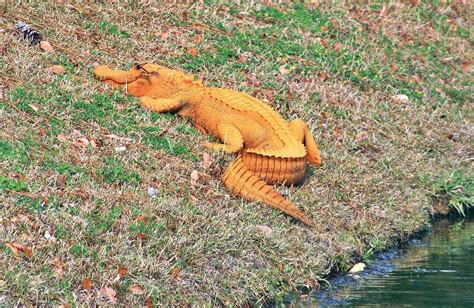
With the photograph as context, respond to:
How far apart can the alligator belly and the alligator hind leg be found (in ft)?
1.99

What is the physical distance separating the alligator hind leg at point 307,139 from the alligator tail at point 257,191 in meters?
1.17

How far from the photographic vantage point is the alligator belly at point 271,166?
8.68 meters

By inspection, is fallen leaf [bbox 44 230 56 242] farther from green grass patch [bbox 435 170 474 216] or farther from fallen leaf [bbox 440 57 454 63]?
fallen leaf [bbox 440 57 454 63]

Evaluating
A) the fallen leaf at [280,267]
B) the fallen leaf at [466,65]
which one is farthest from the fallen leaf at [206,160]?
the fallen leaf at [466,65]

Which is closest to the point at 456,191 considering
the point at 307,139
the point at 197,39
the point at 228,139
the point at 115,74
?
the point at 307,139

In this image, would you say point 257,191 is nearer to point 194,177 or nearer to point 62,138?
point 194,177

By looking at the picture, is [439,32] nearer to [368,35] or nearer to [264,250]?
[368,35]

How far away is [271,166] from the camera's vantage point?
343 inches

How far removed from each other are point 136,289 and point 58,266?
515 millimetres

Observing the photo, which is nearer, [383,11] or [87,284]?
[87,284]

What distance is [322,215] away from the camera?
848 centimetres

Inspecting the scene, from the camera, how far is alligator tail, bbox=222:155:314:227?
26.6 feet

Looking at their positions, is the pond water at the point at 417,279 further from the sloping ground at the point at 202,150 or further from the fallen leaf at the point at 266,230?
the fallen leaf at the point at 266,230

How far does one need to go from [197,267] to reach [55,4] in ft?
14.7
